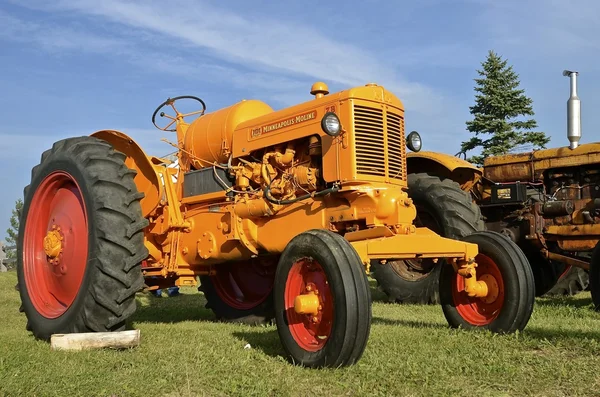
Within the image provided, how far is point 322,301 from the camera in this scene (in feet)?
14.4

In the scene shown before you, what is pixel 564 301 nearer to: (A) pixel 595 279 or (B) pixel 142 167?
(A) pixel 595 279

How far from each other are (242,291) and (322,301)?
348cm

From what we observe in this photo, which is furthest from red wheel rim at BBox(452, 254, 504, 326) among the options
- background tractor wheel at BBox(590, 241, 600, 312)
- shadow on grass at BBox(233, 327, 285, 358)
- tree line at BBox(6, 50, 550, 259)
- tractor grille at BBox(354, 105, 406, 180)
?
tree line at BBox(6, 50, 550, 259)

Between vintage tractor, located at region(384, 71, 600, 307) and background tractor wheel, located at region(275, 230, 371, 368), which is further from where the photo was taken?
vintage tractor, located at region(384, 71, 600, 307)

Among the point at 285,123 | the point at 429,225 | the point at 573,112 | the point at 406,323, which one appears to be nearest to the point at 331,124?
the point at 285,123

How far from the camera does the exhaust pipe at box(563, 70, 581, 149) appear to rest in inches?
315

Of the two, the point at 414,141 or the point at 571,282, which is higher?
the point at 414,141

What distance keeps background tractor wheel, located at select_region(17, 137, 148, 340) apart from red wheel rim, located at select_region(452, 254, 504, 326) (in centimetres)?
273

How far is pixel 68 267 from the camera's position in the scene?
587 cm

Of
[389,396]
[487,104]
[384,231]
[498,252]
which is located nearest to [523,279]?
[498,252]

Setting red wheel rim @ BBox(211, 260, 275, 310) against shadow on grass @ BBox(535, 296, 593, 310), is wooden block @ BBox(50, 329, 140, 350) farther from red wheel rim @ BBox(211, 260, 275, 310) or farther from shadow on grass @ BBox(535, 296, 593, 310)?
shadow on grass @ BBox(535, 296, 593, 310)

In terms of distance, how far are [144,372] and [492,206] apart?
6.54 meters

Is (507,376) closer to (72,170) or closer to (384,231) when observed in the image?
(384,231)

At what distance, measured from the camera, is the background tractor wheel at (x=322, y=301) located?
4012mm
